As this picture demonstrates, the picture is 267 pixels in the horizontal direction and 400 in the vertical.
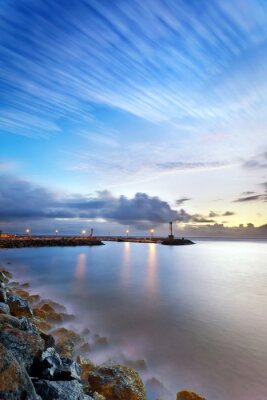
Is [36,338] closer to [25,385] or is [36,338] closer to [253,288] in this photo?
[25,385]

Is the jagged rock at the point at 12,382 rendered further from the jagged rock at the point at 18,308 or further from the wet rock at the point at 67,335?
the jagged rock at the point at 18,308

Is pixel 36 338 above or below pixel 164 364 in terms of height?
above

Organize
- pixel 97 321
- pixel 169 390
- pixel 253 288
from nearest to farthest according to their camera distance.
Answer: pixel 169 390 → pixel 97 321 → pixel 253 288

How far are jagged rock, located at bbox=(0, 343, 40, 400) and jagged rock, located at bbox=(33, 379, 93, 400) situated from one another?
1.74 ft

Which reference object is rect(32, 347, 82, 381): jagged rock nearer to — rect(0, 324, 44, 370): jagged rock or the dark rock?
the dark rock

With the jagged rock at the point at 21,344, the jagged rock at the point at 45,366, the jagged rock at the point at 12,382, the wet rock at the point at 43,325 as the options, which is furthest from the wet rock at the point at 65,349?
the jagged rock at the point at 12,382

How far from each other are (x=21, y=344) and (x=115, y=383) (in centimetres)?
173

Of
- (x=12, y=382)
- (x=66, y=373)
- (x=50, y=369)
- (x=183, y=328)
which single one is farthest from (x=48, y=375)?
(x=183, y=328)

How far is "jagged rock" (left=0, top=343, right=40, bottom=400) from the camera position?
2727 mm

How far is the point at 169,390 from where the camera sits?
220 inches

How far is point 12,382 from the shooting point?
2.82 metres

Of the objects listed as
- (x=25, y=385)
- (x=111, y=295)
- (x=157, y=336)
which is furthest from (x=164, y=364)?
(x=111, y=295)

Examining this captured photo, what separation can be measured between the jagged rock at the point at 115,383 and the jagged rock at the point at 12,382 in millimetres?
1827

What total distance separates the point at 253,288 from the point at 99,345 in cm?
1409
